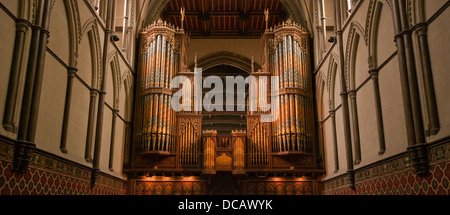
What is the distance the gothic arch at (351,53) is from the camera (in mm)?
10809

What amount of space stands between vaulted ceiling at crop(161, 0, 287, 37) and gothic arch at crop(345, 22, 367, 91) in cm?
772

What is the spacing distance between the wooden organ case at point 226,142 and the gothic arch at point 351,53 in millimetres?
3646

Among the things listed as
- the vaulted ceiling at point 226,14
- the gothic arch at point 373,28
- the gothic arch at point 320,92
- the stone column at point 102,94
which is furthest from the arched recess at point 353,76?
the stone column at point 102,94

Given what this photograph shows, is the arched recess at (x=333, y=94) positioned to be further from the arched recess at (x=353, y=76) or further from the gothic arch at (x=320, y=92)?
the arched recess at (x=353, y=76)

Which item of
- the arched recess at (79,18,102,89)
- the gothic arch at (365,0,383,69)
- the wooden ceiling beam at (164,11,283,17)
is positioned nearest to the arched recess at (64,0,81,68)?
the arched recess at (79,18,102,89)

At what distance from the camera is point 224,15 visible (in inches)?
751

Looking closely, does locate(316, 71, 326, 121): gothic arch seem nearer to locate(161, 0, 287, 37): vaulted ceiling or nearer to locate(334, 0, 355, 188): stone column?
locate(334, 0, 355, 188): stone column

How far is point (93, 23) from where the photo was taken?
435 inches

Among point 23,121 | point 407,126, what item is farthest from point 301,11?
point 23,121

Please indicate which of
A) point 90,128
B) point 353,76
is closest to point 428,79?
point 353,76

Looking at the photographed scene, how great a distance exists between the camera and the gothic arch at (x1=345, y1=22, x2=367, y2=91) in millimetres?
10809

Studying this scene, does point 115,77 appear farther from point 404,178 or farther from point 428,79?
point 428,79

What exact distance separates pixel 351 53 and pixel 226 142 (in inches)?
234

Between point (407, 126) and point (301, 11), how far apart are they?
10112 mm
